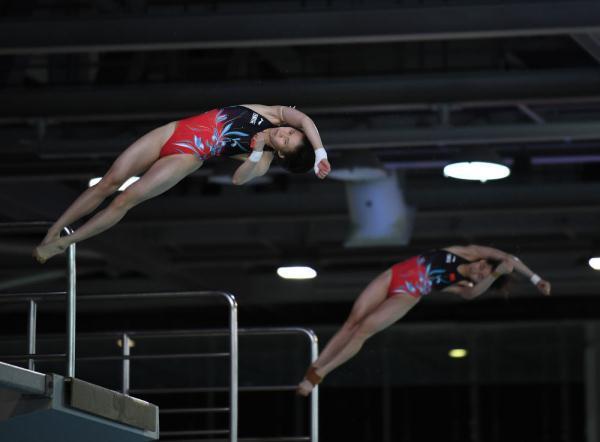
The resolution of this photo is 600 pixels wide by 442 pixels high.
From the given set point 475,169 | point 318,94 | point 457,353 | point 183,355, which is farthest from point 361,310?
point 457,353

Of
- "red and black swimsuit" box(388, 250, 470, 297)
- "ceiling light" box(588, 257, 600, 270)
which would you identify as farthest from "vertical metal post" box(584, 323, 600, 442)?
"red and black swimsuit" box(388, 250, 470, 297)

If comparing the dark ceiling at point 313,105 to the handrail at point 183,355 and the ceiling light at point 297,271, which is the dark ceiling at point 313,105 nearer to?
the ceiling light at point 297,271

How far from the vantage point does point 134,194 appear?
704cm

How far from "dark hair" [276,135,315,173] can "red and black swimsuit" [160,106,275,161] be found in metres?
0.22

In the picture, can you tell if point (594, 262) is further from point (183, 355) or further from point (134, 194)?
point (134, 194)

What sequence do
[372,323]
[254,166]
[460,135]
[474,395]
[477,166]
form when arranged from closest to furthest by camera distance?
1. [254,166]
2. [372,323]
3. [477,166]
4. [460,135]
5. [474,395]

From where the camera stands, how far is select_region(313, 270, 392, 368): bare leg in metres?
10.7

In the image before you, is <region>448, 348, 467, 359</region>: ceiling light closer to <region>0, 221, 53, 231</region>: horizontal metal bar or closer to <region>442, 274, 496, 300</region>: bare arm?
<region>442, 274, 496, 300</region>: bare arm

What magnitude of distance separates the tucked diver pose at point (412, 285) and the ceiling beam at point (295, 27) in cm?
210

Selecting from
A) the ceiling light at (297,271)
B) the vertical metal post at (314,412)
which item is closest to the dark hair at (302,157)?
the vertical metal post at (314,412)

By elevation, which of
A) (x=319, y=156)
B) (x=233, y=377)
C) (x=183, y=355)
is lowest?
(x=233, y=377)

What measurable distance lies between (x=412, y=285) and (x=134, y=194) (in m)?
4.29

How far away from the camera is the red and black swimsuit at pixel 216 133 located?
715 cm

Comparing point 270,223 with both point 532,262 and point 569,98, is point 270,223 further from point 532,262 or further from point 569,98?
point 569,98
